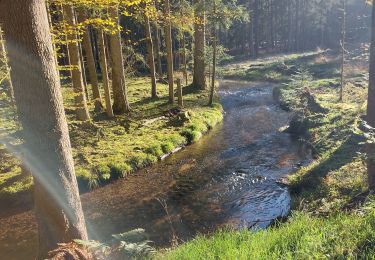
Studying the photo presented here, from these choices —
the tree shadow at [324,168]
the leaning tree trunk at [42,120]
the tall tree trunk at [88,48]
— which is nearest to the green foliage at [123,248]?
the leaning tree trunk at [42,120]

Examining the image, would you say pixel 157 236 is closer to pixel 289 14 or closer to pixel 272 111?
pixel 272 111

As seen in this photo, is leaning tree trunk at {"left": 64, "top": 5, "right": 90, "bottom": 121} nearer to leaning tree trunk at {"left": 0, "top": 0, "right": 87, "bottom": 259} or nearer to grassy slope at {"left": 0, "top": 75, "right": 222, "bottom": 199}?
grassy slope at {"left": 0, "top": 75, "right": 222, "bottom": 199}

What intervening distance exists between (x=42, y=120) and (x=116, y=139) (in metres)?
11.2

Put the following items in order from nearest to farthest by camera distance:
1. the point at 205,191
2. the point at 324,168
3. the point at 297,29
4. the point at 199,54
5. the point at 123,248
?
the point at 123,248 → the point at 324,168 → the point at 205,191 → the point at 199,54 → the point at 297,29

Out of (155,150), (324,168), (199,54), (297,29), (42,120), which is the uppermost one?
(42,120)

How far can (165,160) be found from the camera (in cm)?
1579

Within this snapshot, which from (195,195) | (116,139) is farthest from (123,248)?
(116,139)

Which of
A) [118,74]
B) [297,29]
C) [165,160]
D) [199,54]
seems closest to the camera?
[165,160]

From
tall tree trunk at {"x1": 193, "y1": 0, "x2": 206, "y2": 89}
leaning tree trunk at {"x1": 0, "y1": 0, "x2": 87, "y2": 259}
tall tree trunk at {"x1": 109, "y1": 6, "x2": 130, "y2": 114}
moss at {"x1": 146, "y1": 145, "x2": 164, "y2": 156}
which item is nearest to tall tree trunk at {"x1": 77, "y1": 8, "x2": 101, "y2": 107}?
tall tree trunk at {"x1": 109, "y1": 6, "x2": 130, "y2": 114}

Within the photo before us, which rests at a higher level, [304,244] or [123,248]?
[304,244]

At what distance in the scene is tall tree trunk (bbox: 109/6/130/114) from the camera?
62.0 ft

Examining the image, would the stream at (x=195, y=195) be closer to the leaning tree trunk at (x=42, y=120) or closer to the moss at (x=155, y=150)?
the moss at (x=155, y=150)

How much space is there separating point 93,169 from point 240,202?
5417 mm

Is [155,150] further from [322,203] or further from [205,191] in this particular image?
[322,203]
